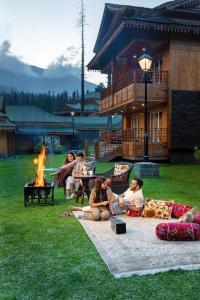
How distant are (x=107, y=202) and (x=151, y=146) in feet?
45.1

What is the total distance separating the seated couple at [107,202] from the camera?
7934mm

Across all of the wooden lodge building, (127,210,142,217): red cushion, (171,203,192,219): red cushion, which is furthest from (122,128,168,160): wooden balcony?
(171,203,192,219): red cushion

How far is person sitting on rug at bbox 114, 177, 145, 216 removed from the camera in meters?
8.30

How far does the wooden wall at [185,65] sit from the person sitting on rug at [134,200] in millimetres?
14600

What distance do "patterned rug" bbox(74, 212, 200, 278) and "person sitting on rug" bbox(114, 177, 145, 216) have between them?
902 mm

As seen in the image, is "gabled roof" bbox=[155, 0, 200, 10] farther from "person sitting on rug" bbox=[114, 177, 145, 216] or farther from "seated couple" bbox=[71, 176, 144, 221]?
"seated couple" bbox=[71, 176, 144, 221]

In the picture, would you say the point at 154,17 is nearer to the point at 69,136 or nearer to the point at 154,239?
the point at 154,239

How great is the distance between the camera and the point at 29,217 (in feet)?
27.2

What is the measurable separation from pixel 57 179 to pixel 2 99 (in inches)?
1541

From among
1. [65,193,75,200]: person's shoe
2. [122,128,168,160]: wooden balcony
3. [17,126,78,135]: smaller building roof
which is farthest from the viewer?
[17,126,78,135]: smaller building roof

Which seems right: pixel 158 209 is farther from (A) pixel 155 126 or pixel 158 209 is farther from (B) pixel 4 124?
(B) pixel 4 124

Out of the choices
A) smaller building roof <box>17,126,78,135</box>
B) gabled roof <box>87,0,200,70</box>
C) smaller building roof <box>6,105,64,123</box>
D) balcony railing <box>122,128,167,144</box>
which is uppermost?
gabled roof <box>87,0,200,70</box>

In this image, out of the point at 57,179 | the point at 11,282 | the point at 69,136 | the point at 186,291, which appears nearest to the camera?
the point at 186,291

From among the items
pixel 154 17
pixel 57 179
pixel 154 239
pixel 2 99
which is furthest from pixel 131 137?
pixel 2 99
